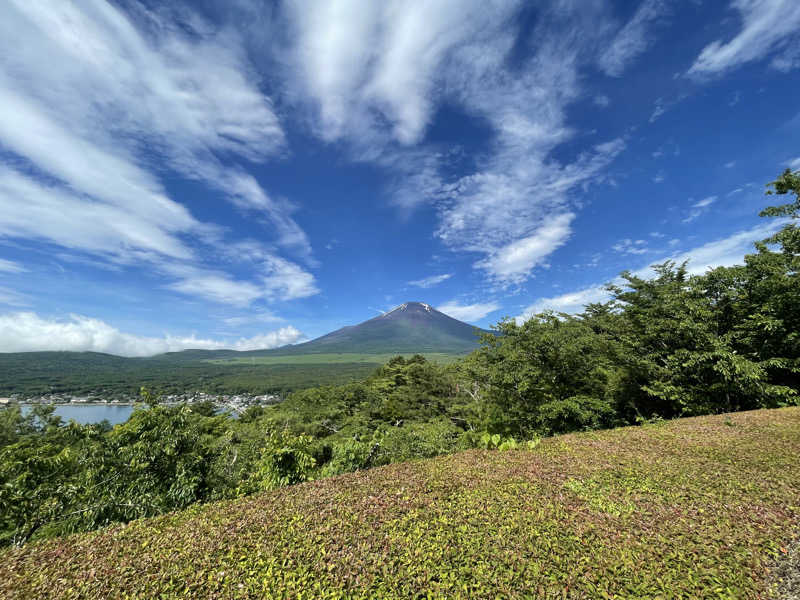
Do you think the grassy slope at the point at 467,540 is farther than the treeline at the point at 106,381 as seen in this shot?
No

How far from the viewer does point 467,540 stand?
294 cm

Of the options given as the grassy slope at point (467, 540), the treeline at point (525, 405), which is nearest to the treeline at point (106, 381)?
the treeline at point (525, 405)

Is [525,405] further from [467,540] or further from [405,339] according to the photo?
[405,339]

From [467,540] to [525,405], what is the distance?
865 centimetres

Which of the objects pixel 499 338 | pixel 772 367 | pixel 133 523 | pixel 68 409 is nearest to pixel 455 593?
pixel 133 523

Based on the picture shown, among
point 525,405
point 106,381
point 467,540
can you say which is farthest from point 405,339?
point 467,540

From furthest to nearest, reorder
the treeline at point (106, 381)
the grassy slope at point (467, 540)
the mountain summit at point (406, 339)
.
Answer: the mountain summit at point (406, 339) → the treeline at point (106, 381) → the grassy slope at point (467, 540)

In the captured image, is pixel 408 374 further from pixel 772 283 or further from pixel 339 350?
pixel 339 350

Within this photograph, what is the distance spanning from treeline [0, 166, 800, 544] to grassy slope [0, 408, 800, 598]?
3.45ft

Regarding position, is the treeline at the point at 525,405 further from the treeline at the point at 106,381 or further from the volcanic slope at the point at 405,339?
the volcanic slope at the point at 405,339

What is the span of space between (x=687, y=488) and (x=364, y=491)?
13.7 ft

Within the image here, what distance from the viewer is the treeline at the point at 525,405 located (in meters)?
4.75

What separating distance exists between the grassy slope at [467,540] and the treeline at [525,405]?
1.05m

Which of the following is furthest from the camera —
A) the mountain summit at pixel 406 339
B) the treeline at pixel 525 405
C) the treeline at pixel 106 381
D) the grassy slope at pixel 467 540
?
the mountain summit at pixel 406 339
